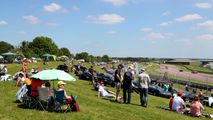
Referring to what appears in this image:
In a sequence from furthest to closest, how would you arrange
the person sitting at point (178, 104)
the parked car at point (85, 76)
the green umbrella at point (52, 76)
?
the parked car at point (85, 76)
the person sitting at point (178, 104)
the green umbrella at point (52, 76)

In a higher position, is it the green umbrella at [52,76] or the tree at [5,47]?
the tree at [5,47]

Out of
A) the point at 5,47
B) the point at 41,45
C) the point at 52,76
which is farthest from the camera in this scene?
the point at 41,45

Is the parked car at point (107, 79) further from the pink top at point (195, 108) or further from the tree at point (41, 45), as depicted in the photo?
the tree at point (41, 45)

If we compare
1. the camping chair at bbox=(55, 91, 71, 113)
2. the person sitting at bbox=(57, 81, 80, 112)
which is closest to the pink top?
the person sitting at bbox=(57, 81, 80, 112)

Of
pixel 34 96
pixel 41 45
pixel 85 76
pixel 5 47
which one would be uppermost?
pixel 41 45

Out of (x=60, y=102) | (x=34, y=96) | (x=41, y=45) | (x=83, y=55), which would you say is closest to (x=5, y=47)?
(x=41, y=45)

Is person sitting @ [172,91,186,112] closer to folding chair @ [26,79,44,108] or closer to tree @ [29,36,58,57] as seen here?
folding chair @ [26,79,44,108]

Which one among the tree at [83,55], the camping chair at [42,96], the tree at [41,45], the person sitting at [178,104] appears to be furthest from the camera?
the tree at [83,55]

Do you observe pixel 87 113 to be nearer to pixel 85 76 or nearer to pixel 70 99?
pixel 70 99

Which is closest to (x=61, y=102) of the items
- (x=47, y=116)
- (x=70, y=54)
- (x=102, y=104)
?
(x=47, y=116)

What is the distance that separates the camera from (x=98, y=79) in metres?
32.0

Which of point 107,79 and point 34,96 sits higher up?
point 34,96

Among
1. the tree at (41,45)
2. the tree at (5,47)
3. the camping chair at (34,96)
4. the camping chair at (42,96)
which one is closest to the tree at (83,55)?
the tree at (41,45)

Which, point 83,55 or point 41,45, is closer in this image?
point 41,45
